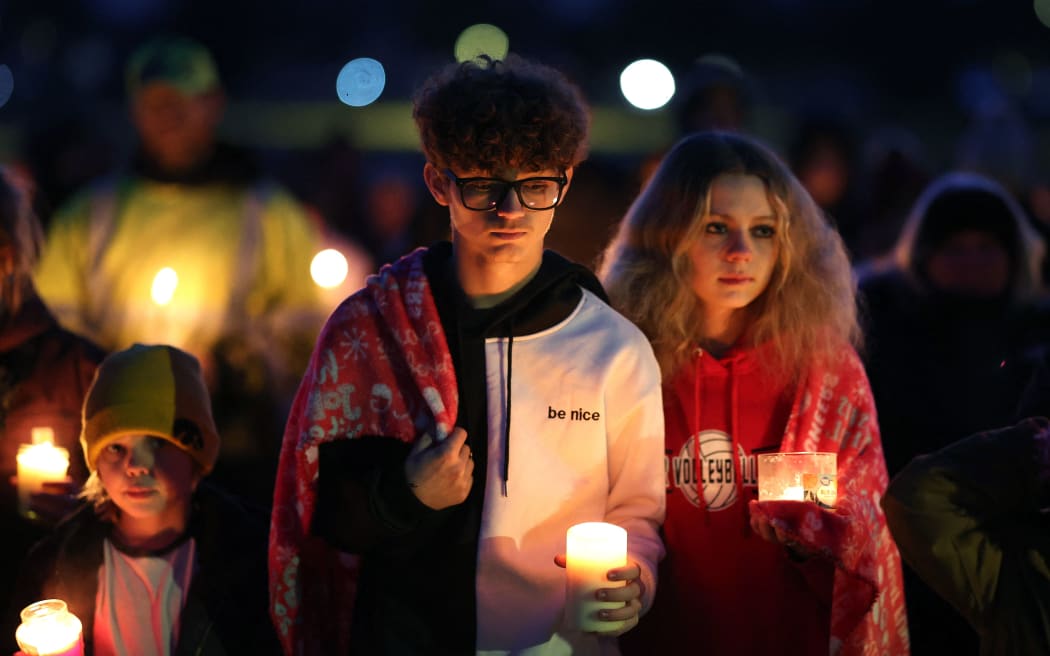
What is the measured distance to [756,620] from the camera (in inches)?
120

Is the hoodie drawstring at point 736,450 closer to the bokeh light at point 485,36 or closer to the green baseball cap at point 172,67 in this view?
the green baseball cap at point 172,67

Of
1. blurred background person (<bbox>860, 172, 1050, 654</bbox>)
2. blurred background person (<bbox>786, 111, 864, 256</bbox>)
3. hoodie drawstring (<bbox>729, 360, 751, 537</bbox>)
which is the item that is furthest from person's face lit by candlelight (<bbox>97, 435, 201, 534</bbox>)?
blurred background person (<bbox>786, 111, 864, 256</bbox>)

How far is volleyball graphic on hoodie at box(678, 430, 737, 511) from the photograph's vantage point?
3.07m

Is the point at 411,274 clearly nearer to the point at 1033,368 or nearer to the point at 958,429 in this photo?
the point at 1033,368

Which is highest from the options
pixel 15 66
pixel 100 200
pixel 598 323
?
pixel 15 66

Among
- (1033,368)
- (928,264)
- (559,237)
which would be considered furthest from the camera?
(559,237)

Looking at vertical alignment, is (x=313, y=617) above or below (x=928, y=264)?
below

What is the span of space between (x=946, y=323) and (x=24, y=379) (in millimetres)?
3475

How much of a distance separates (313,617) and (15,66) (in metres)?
15.0

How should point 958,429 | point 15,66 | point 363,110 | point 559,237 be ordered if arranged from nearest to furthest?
point 958,429 → point 559,237 → point 15,66 → point 363,110

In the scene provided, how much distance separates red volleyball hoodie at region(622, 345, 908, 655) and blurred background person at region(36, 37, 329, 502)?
1869 millimetres

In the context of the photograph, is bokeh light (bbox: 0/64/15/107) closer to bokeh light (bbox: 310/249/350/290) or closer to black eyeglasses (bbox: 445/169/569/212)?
bokeh light (bbox: 310/249/350/290)

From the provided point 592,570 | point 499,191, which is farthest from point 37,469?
point 592,570

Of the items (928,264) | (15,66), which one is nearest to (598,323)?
(928,264)
